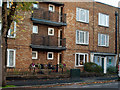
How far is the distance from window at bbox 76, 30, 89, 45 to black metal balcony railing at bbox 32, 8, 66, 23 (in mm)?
2755

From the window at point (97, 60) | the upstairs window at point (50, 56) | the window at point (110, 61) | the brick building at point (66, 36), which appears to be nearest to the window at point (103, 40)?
the brick building at point (66, 36)

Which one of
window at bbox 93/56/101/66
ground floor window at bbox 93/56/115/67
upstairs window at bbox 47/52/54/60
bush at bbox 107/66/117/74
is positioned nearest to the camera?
upstairs window at bbox 47/52/54/60

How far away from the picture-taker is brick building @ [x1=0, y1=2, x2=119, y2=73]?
23.8 metres

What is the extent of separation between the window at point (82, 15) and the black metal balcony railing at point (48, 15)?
222 cm

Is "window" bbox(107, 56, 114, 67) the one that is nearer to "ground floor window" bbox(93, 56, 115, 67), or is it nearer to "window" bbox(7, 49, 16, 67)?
"ground floor window" bbox(93, 56, 115, 67)

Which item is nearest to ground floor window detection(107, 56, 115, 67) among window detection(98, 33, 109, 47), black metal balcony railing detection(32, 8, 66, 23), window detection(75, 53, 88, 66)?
window detection(98, 33, 109, 47)

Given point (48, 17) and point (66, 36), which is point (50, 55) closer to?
point (66, 36)

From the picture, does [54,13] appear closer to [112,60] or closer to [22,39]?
[22,39]

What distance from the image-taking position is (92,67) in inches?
1083

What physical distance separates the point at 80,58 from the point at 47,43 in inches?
211

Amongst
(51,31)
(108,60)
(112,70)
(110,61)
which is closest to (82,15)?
(51,31)

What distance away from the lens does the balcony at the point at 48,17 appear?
2481 centimetres

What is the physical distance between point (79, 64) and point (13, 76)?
11.2 meters

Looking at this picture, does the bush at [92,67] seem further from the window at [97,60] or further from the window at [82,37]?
the window at [82,37]
